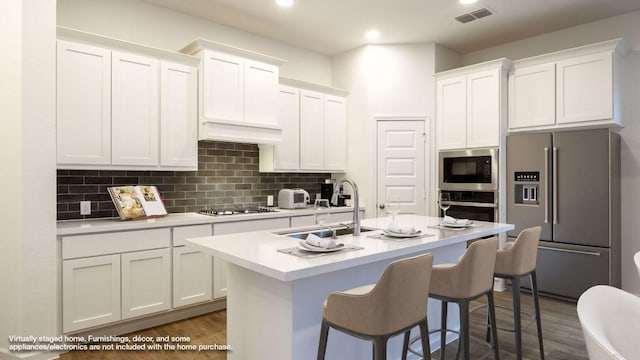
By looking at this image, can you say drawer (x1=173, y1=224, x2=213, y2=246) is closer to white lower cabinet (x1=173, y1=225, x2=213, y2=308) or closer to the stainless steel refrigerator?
white lower cabinet (x1=173, y1=225, x2=213, y2=308)

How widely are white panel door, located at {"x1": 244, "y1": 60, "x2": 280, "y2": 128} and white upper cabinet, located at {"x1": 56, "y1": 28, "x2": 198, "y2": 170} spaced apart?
57cm

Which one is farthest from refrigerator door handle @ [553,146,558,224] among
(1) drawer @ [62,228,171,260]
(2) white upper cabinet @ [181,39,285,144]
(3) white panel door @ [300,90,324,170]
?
(1) drawer @ [62,228,171,260]

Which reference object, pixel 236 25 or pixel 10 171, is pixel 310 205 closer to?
pixel 236 25

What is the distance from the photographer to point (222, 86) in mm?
3887

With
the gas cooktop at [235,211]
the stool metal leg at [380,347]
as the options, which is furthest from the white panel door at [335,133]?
the stool metal leg at [380,347]

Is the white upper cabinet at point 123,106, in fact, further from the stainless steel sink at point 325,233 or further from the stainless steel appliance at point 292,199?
the stainless steel sink at point 325,233

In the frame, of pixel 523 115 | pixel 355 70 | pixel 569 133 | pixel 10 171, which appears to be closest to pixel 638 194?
pixel 569 133

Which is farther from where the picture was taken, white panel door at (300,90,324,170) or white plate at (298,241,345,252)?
white panel door at (300,90,324,170)

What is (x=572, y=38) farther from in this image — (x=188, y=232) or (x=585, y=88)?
(x=188, y=232)

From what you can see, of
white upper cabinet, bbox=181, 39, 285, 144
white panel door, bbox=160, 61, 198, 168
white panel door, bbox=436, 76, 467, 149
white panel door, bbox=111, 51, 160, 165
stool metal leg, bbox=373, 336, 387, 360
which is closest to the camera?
stool metal leg, bbox=373, 336, 387, 360

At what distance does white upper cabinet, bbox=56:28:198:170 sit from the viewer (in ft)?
10.1

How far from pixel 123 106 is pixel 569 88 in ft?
14.6

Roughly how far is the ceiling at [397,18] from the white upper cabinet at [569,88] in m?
0.47

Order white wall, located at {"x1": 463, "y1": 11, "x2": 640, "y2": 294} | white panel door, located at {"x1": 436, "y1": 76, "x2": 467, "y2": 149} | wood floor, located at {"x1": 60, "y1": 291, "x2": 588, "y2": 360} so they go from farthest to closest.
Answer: white panel door, located at {"x1": 436, "y1": 76, "x2": 467, "y2": 149} < white wall, located at {"x1": 463, "y1": 11, "x2": 640, "y2": 294} < wood floor, located at {"x1": 60, "y1": 291, "x2": 588, "y2": 360}
